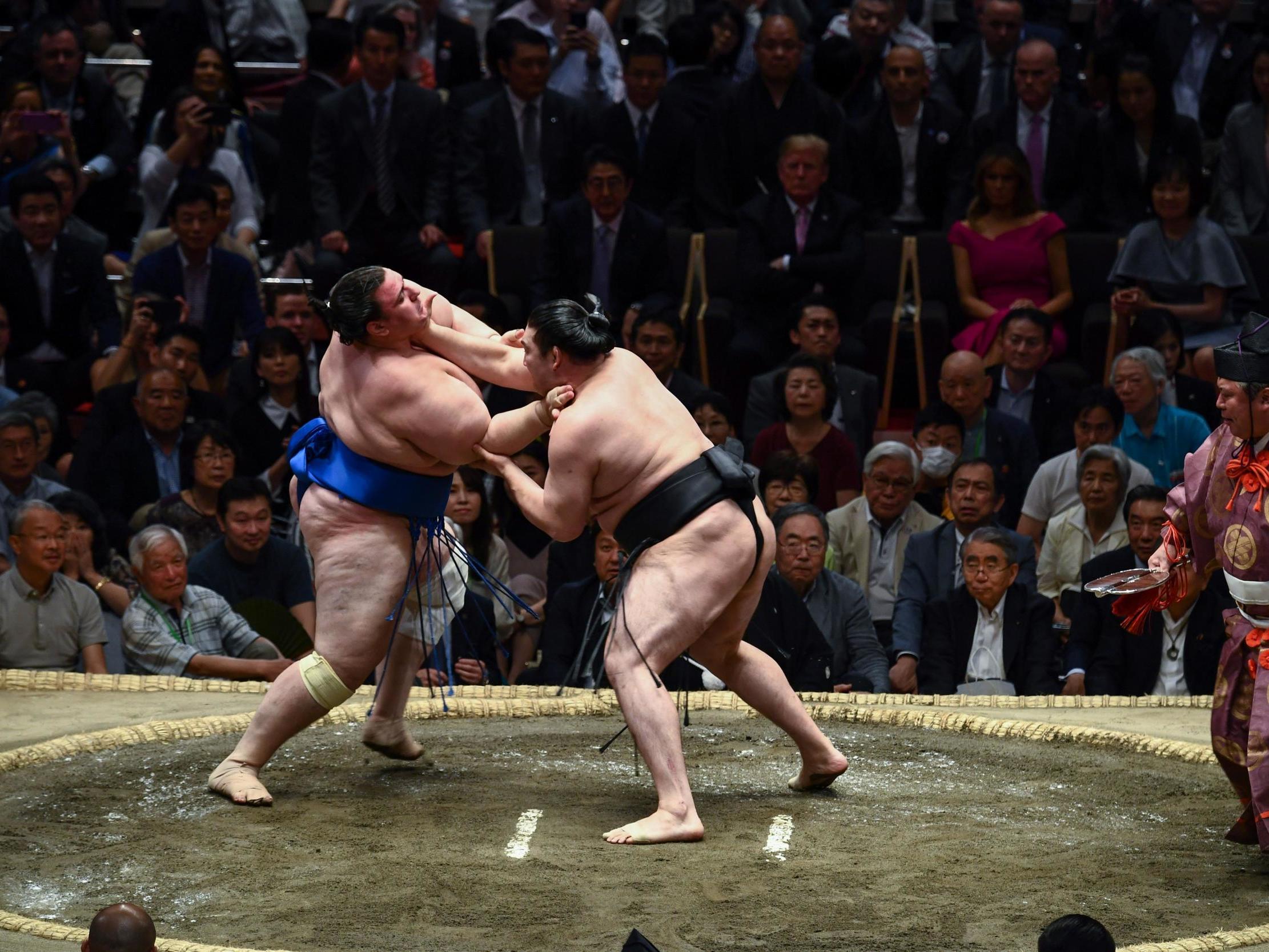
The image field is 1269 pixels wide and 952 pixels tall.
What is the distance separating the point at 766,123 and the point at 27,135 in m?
2.65

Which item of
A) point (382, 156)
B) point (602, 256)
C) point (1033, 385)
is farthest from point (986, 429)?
point (382, 156)

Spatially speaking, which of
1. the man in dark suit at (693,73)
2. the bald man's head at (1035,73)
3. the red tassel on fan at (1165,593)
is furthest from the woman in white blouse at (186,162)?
the red tassel on fan at (1165,593)

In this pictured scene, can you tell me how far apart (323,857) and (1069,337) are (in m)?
3.96

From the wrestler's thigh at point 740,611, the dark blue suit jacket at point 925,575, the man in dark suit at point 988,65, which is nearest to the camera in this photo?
the wrestler's thigh at point 740,611

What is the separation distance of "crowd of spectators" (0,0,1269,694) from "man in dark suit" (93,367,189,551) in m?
0.01

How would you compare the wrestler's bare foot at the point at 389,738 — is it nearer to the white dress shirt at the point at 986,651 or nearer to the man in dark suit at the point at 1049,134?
the white dress shirt at the point at 986,651

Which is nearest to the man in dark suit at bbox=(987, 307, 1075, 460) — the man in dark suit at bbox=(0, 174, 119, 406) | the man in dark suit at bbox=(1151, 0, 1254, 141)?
the man in dark suit at bbox=(1151, 0, 1254, 141)

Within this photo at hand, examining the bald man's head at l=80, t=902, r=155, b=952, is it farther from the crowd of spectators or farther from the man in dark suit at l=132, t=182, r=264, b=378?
the man in dark suit at l=132, t=182, r=264, b=378

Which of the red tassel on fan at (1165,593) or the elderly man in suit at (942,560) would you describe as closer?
the red tassel on fan at (1165,593)

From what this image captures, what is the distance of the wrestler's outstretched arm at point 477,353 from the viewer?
11.2 feet

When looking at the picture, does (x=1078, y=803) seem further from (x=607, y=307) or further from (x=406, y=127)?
(x=406, y=127)

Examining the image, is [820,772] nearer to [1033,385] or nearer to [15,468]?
[1033,385]

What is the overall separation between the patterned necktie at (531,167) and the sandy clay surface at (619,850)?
9.42 ft

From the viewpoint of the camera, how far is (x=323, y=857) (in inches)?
119
